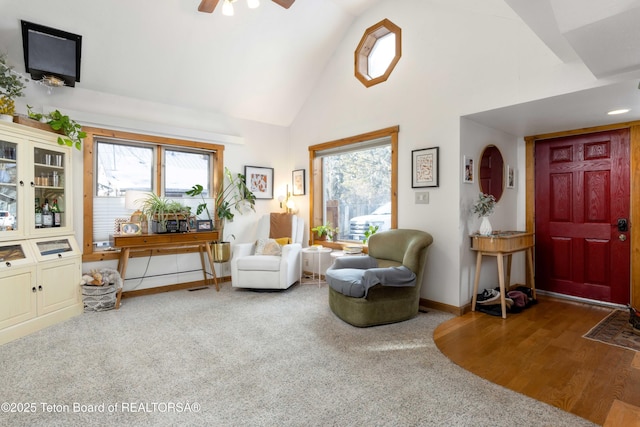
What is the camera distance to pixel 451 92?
355cm

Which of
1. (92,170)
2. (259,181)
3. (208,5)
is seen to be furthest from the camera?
(259,181)

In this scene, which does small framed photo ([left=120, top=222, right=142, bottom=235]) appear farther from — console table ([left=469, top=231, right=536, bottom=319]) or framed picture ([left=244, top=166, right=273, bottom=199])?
console table ([left=469, top=231, right=536, bottom=319])

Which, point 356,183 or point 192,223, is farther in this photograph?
point 356,183

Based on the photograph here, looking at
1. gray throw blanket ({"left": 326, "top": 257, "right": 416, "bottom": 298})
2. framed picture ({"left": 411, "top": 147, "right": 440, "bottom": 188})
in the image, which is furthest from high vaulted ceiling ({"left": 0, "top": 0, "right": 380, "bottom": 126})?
gray throw blanket ({"left": 326, "top": 257, "right": 416, "bottom": 298})

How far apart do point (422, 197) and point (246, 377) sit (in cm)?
268

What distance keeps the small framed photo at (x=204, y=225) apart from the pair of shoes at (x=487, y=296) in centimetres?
360

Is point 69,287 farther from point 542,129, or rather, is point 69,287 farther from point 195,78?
point 542,129

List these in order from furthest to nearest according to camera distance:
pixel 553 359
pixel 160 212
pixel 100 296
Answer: pixel 160 212
pixel 100 296
pixel 553 359

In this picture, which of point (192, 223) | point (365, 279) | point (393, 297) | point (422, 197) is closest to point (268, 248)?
point (192, 223)

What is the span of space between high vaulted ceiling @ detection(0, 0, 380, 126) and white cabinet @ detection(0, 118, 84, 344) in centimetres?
101

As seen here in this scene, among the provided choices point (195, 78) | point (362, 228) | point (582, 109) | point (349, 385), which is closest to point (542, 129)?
point (582, 109)

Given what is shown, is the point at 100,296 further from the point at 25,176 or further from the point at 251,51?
the point at 251,51

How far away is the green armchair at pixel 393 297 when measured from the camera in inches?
122

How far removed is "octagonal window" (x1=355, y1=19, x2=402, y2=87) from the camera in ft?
13.5
